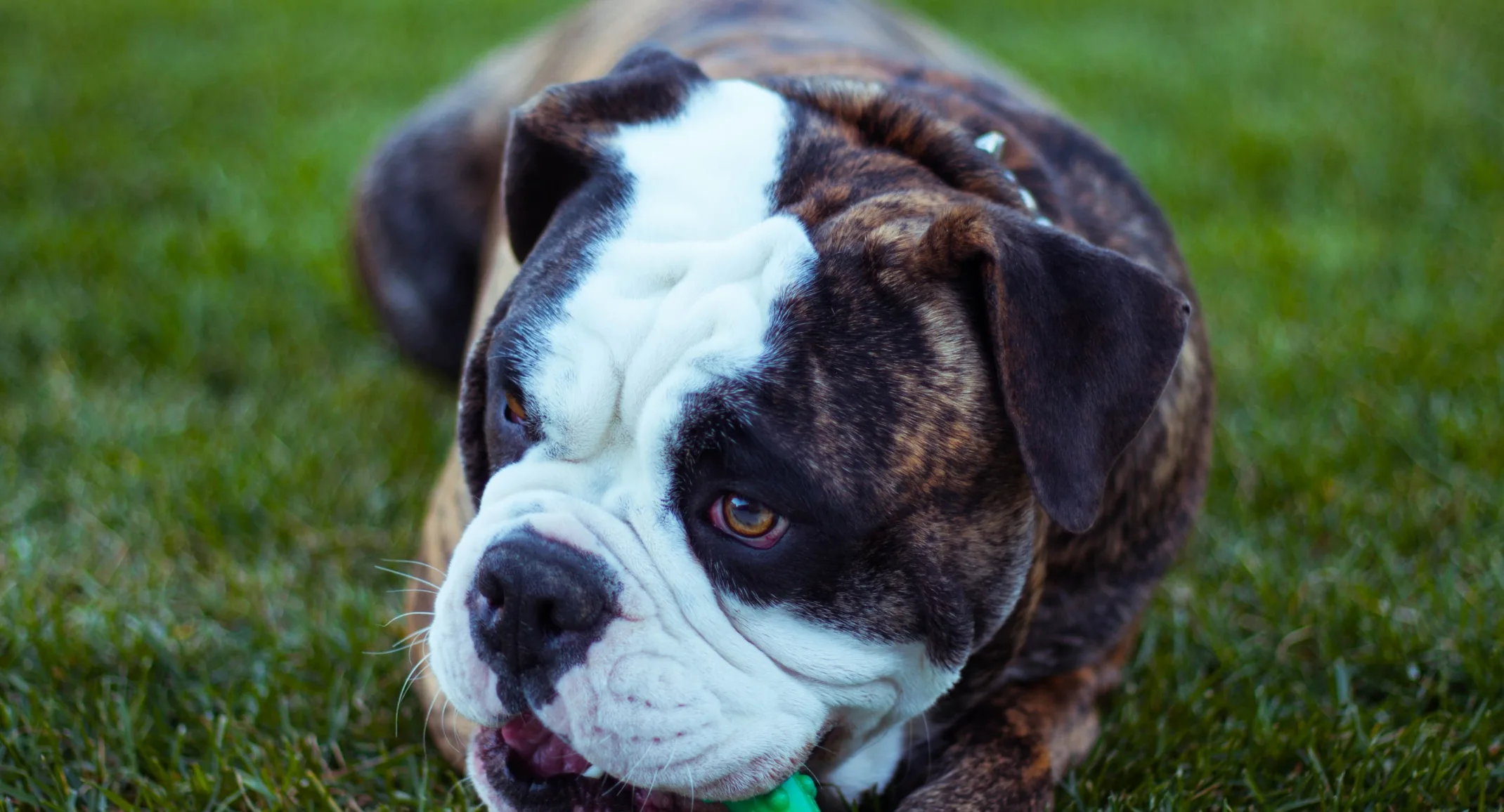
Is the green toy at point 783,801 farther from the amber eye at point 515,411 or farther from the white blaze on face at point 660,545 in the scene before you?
the amber eye at point 515,411

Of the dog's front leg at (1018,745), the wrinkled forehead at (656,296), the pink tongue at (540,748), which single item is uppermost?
the wrinkled forehead at (656,296)

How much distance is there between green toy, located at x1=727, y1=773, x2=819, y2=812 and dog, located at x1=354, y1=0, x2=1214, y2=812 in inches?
3.1

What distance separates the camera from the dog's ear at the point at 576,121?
2.72 metres

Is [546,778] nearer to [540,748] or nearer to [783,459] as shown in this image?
[540,748]

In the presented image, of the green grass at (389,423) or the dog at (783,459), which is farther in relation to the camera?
the green grass at (389,423)

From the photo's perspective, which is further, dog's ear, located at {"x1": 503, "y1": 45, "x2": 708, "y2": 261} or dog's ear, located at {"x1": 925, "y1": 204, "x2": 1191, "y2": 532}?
dog's ear, located at {"x1": 503, "y1": 45, "x2": 708, "y2": 261}

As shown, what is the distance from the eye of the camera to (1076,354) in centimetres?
226

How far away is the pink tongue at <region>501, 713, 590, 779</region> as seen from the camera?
2.44m

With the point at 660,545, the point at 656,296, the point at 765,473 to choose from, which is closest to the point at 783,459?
the point at 765,473

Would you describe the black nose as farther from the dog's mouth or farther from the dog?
the dog's mouth

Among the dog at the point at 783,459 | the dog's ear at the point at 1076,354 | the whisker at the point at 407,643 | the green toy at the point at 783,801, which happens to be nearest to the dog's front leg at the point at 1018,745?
the dog at the point at 783,459

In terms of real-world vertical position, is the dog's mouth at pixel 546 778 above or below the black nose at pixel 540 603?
below

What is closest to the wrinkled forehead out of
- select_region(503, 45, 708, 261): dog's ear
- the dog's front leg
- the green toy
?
select_region(503, 45, 708, 261): dog's ear

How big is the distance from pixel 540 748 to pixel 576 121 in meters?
1.19
